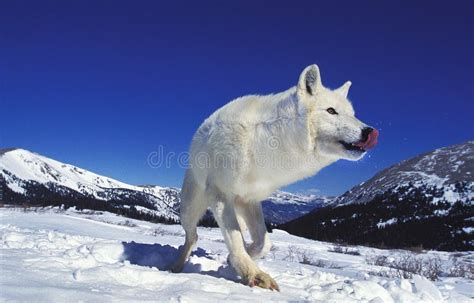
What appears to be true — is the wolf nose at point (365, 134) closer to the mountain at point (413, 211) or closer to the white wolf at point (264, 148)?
the white wolf at point (264, 148)

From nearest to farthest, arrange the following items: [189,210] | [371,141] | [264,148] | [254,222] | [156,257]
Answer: [371,141] → [264,148] → [254,222] → [189,210] → [156,257]

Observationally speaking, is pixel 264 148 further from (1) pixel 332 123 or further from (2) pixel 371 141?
(2) pixel 371 141

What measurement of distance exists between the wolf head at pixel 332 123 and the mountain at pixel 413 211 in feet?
161

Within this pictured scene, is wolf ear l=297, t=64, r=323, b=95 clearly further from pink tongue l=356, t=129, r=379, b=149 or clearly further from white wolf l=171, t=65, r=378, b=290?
pink tongue l=356, t=129, r=379, b=149

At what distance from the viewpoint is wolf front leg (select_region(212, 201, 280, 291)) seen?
14.7 feet

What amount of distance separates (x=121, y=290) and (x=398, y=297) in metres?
2.72

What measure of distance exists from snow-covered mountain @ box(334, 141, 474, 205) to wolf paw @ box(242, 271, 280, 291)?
4611 inches

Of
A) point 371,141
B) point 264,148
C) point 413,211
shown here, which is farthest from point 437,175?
point 264,148

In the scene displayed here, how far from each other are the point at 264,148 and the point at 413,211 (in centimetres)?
10786

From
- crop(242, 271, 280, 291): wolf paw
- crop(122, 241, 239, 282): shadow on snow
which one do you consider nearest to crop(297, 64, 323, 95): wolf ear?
crop(242, 271, 280, 291): wolf paw

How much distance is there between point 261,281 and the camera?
446cm

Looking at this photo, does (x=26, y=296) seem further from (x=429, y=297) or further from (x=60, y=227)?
(x=60, y=227)

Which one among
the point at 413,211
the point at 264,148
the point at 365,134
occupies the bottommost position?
the point at 264,148

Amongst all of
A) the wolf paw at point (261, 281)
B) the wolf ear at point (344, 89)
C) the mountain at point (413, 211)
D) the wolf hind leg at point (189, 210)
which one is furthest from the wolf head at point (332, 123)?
the mountain at point (413, 211)
